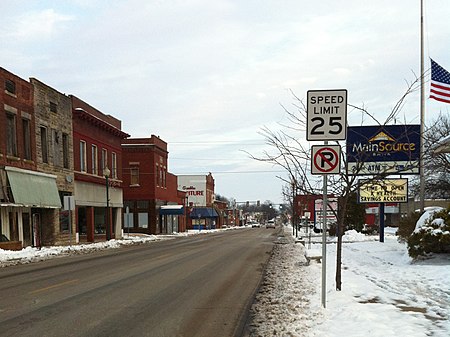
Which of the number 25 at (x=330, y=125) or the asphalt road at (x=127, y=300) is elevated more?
the number 25 at (x=330, y=125)

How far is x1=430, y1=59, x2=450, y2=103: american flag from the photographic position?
798 inches

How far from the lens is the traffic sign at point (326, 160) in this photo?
8.16 meters

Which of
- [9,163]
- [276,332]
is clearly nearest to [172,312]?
[276,332]

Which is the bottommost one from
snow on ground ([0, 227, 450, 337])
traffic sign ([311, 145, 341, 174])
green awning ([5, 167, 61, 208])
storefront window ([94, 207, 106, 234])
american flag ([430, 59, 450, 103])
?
storefront window ([94, 207, 106, 234])

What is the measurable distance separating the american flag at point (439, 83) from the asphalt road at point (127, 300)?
36.2 feet

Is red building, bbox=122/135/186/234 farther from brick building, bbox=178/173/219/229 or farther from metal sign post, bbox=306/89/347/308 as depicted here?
metal sign post, bbox=306/89/347/308

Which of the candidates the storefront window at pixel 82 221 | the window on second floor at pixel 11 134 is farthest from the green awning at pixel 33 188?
the storefront window at pixel 82 221

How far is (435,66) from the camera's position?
20.3m

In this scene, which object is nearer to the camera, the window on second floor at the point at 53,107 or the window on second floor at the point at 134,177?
the window on second floor at the point at 53,107

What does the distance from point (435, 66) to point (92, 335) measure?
60.9ft

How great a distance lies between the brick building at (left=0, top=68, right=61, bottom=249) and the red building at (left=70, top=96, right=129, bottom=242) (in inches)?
203

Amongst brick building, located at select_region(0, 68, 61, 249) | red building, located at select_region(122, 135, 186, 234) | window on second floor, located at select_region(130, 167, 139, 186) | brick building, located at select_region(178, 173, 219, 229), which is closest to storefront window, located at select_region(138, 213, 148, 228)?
red building, located at select_region(122, 135, 186, 234)

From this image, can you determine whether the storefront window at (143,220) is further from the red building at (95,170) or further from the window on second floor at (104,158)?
the window on second floor at (104,158)

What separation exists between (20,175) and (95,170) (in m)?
11.9
